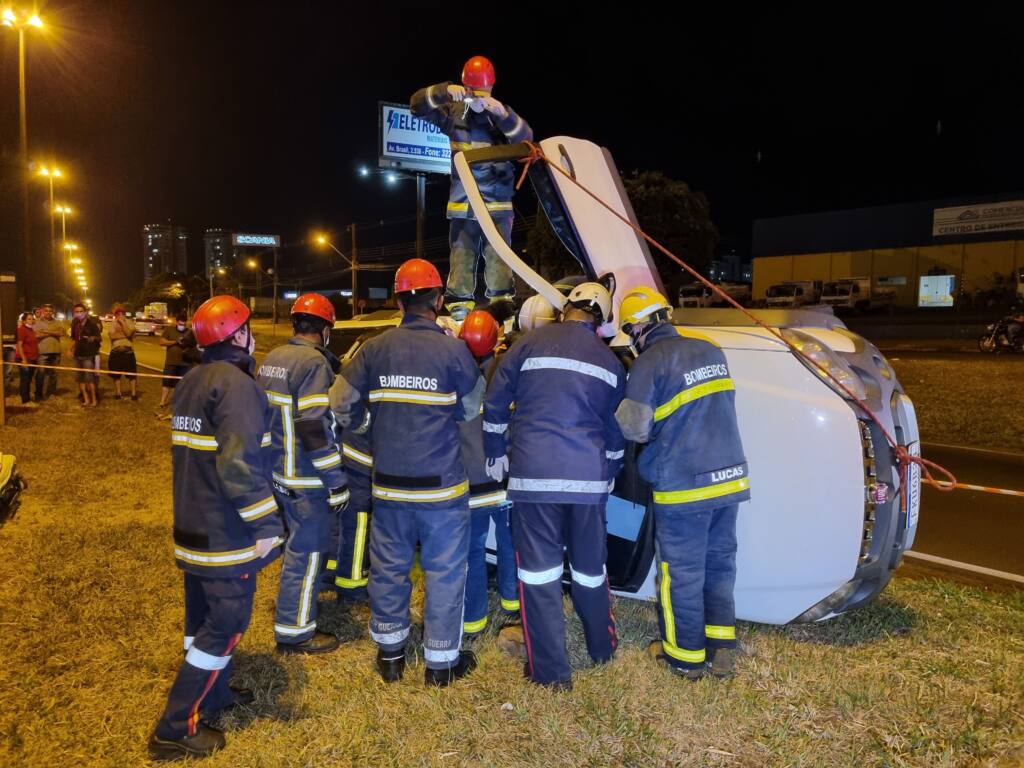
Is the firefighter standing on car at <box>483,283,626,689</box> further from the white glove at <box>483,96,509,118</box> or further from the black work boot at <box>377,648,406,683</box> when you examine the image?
the white glove at <box>483,96,509,118</box>

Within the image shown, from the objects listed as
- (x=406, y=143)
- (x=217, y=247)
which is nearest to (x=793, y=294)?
(x=406, y=143)

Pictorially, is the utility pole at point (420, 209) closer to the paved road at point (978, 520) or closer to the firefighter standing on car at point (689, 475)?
the paved road at point (978, 520)

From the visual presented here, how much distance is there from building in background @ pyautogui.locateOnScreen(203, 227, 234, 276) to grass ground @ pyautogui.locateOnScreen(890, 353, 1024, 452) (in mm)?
124115

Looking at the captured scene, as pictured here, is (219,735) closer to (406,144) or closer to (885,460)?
(885,460)

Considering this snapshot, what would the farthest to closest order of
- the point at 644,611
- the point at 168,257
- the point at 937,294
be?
the point at 168,257 → the point at 937,294 → the point at 644,611

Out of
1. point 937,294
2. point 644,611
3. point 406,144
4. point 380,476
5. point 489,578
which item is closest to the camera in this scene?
point 380,476

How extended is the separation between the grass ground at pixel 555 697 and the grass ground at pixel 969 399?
6.66 metres

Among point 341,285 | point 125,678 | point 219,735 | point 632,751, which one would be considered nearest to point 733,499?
point 632,751

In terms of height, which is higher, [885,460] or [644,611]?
[885,460]

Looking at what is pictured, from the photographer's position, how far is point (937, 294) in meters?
38.1

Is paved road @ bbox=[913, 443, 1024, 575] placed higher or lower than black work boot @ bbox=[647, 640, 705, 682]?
lower

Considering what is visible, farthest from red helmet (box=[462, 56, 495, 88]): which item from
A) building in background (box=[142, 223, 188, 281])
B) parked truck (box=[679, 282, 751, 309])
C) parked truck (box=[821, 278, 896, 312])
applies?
building in background (box=[142, 223, 188, 281])

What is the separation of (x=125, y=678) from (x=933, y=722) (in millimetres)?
3661

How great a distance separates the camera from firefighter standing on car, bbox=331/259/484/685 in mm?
3354
